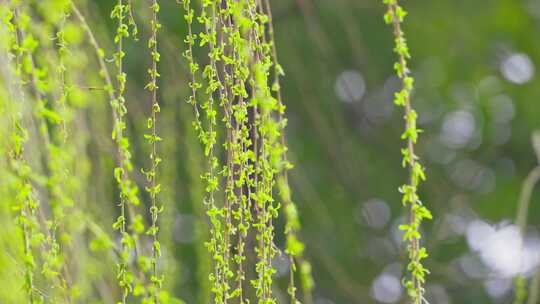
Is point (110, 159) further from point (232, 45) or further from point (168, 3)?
point (168, 3)

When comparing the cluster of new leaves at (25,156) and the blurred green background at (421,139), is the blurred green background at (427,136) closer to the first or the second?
the blurred green background at (421,139)

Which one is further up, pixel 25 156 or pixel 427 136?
pixel 427 136

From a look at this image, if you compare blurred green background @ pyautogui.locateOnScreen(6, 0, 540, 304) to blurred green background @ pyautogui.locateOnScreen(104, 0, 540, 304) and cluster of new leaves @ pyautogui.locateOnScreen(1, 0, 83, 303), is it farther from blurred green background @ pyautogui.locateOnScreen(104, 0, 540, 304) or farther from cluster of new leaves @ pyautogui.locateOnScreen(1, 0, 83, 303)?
cluster of new leaves @ pyautogui.locateOnScreen(1, 0, 83, 303)

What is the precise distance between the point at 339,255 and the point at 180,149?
3.16 ft

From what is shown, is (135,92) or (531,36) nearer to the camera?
(135,92)

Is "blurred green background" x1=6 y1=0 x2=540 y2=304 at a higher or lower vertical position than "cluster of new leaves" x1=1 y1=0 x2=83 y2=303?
higher

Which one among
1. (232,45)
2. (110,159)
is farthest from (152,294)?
(110,159)

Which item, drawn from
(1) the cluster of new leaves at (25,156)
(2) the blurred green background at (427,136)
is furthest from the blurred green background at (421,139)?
(1) the cluster of new leaves at (25,156)

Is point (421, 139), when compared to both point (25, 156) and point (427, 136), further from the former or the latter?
point (25, 156)

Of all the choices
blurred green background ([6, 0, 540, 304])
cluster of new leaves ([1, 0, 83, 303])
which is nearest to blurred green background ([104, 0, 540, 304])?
blurred green background ([6, 0, 540, 304])

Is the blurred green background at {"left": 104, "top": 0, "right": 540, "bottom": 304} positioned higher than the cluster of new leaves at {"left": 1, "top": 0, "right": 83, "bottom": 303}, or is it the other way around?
the blurred green background at {"left": 104, "top": 0, "right": 540, "bottom": 304}

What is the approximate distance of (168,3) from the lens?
3525 millimetres

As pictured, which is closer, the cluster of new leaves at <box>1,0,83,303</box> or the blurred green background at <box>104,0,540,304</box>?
the cluster of new leaves at <box>1,0,83,303</box>

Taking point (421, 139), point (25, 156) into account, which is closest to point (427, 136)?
point (421, 139)
